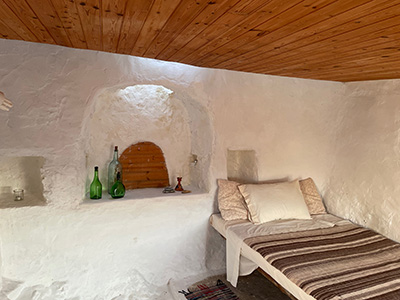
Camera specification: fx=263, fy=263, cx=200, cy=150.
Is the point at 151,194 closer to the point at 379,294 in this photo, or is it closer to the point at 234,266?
the point at 234,266

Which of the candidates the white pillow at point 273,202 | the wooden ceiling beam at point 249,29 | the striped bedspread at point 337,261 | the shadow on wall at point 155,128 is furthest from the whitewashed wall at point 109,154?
the striped bedspread at point 337,261

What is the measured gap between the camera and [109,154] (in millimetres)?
2549

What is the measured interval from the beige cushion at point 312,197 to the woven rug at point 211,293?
3.69ft

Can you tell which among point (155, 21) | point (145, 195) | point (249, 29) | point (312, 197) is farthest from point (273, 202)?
point (155, 21)

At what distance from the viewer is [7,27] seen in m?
1.48

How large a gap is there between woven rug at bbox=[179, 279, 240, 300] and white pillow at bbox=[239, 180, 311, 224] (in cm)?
69

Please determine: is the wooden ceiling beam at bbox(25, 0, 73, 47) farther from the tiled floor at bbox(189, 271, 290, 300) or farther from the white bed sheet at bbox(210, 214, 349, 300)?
the tiled floor at bbox(189, 271, 290, 300)

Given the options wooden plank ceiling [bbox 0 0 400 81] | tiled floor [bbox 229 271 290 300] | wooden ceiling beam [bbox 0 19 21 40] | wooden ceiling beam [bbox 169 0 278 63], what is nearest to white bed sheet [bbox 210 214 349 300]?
tiled floor [bbox 229 271 290 300]

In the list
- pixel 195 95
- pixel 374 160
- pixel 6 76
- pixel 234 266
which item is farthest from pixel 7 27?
pixel 374 160

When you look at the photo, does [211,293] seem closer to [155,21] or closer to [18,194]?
[18,194]

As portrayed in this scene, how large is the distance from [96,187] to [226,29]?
5.53 feet

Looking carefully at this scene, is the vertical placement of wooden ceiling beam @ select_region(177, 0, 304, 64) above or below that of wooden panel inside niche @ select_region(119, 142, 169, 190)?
above

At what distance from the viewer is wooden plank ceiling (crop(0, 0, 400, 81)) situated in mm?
1105

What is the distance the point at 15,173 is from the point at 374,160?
10.4 feet
